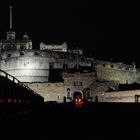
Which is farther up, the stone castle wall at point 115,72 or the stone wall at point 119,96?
the stone castle wall at point 115,72

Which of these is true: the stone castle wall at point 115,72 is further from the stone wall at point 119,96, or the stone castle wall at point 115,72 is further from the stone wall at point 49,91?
the stone wall at point 119,96

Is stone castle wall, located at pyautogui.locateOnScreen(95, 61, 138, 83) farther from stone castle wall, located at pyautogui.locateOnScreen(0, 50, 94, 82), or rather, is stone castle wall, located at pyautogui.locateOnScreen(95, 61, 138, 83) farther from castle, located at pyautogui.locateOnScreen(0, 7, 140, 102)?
stone castle wall, located at pyautogui.locateOnScreen(0, 50, 94, 82)

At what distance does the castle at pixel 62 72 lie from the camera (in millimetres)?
51281

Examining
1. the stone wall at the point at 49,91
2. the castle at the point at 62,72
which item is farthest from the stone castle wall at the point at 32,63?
the stone wall at the point at 49,91

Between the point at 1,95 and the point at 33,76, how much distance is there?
49.6 metres

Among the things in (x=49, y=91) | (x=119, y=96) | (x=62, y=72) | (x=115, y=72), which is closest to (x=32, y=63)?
(x=62, y=72)

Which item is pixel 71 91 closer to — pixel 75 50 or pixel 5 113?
pixel 75 50

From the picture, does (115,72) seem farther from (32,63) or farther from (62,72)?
(32,63)

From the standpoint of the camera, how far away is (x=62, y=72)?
5597 centimetres

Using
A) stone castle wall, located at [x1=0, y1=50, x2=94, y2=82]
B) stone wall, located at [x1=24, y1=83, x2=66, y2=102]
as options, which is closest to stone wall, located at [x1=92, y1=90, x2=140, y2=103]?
stone wall, located at [x1=24, y1=83, x2=66, y2=102]

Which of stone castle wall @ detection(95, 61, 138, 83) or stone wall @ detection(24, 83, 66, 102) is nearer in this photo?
stone wall @ detection(24, 83, 66, 102)

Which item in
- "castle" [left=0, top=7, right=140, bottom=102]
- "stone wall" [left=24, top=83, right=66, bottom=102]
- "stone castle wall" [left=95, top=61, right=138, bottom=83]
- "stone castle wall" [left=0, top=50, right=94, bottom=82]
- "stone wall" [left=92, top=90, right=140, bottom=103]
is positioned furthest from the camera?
"stone castle wall" [left=95, top=61, right=138, bottom=83]

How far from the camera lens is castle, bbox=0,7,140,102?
51.3 metres

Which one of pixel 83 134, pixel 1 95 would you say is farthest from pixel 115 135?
pixel 1 95
